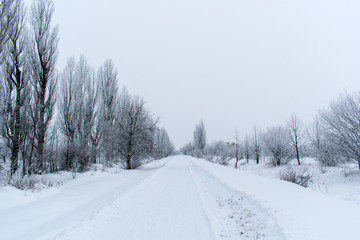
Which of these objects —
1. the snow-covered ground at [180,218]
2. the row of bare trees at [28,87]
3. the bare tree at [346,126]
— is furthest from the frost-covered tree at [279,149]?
the row of bare trees at [28,87]

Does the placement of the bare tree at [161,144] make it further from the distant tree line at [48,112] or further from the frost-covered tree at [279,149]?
the frost-covered tree at [279,149]

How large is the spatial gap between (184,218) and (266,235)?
2110 mm

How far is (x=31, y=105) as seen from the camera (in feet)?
47.6

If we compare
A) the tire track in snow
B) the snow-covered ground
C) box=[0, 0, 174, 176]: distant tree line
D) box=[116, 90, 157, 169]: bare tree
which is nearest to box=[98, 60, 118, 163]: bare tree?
box=[0, 0, 174, 176]: distant tree line

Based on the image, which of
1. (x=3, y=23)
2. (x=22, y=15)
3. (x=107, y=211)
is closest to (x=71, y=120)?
(x=22, y=15)

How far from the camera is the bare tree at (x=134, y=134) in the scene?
68.5 feet

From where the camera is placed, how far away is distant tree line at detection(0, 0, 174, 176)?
12039 mm

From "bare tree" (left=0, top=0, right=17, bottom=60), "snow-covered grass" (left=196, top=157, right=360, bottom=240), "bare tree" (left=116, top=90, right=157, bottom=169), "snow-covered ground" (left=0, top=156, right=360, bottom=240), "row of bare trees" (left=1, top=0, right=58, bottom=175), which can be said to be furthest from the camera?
"bare tree" (left=116, top=90, right=157, bottom=169)

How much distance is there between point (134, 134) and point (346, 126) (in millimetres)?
19761

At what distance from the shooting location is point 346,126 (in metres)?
13.1

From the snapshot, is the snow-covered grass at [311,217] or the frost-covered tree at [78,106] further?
the frost-covered tree at [78,106]

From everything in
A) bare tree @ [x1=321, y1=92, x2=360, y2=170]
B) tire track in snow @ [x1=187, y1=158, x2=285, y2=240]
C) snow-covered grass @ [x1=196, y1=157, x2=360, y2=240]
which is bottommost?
tire track in snow @ [x1=187, y1=158, x2=285, y2=240]

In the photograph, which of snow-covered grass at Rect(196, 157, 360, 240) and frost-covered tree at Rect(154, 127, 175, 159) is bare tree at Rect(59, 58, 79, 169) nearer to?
frost-covered tree at Rect(154, 127, 175, 159)

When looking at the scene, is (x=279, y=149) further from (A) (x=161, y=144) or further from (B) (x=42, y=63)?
(A) (x=161, y=144)
